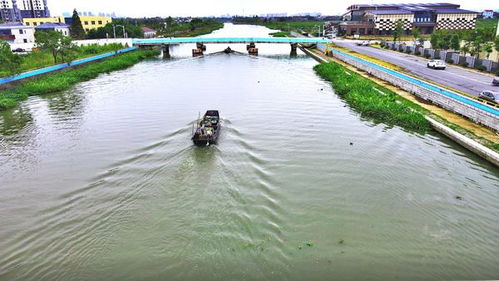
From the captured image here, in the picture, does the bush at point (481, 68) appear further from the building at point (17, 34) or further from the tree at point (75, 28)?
the tree at point (75, 28)

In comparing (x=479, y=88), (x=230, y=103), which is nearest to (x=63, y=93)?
(x=230, y=103)

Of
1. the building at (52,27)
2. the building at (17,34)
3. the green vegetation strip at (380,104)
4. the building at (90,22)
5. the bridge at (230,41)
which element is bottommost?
the green vegetation strip at (380,104)

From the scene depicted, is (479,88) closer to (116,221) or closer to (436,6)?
(116,221)

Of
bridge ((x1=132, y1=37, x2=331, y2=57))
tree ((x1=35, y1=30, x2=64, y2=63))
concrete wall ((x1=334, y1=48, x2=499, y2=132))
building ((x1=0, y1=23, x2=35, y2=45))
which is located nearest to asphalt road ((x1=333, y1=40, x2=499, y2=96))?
concrete wall ((x1=334, y1=48, x2=499, y2=132))

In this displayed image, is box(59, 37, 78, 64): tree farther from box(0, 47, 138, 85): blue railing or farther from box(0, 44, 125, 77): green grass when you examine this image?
box(0, 44, 125, 77): green grass

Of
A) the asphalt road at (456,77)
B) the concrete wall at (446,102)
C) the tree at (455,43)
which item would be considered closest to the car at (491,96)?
the concrete wall at (446,102)

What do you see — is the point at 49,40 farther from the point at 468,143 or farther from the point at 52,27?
the point at 468,143
